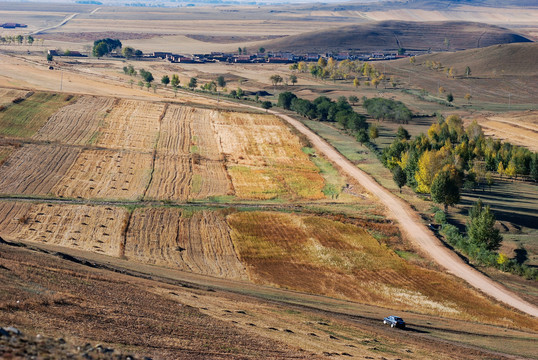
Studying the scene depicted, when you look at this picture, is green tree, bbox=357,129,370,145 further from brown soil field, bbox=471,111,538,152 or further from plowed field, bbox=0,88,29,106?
→ plowed field, bbox=0,88,29,106

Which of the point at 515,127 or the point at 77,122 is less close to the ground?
the point at 515,127

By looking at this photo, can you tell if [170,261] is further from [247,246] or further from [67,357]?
[67,357]

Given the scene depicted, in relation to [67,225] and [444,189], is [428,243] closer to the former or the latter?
[444,189]

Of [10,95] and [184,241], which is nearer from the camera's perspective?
[184,241]

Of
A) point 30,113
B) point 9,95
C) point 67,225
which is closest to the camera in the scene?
point 67,225

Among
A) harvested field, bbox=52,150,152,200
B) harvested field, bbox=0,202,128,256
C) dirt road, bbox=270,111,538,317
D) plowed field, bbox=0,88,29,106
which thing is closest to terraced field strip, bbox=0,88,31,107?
plowed field, bbox=0,88,29,106

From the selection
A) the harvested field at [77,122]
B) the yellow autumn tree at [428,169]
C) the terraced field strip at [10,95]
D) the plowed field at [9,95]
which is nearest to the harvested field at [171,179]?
the harvested field at [77,122]

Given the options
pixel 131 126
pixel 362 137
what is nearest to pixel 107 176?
pixel 131 126

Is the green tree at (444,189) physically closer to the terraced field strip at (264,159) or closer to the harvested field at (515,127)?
the terraced field strip at (264,159)
